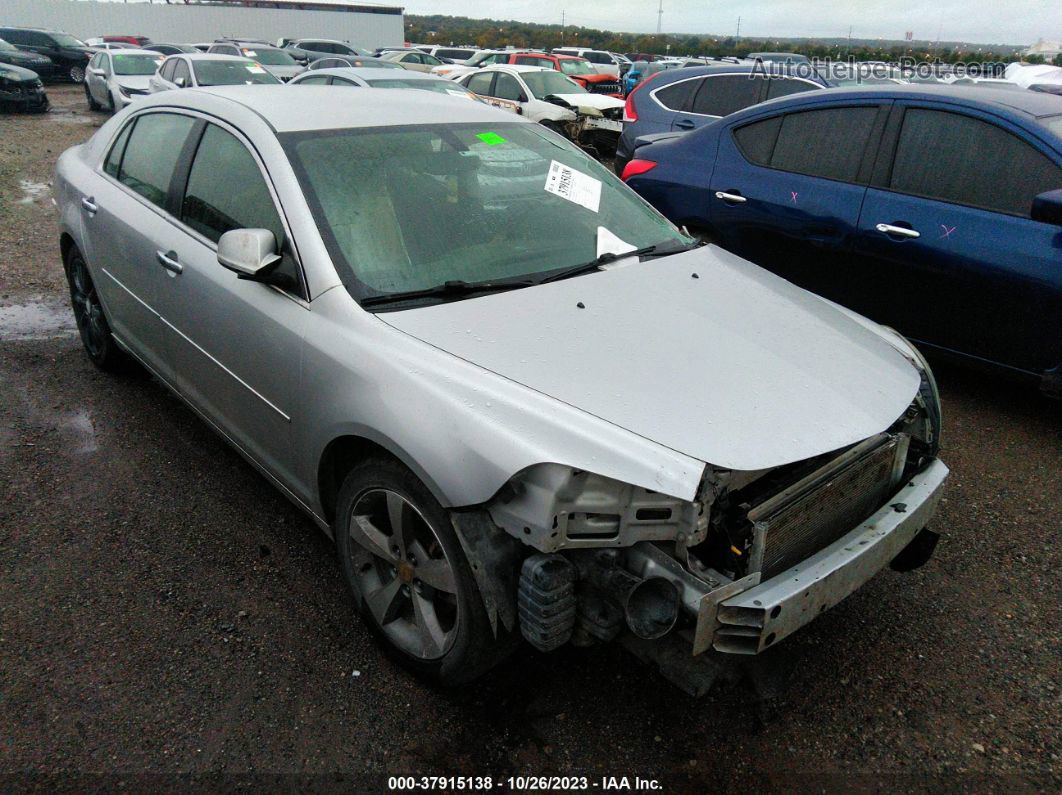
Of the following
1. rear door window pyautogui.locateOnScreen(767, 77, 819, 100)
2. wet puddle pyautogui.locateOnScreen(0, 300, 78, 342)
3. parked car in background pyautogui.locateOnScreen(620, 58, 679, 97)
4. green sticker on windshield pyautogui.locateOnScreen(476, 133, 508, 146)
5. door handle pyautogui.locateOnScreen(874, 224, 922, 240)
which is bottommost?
wet puddle pyautogui.locateOnScreen(0, 300, 78, 342)

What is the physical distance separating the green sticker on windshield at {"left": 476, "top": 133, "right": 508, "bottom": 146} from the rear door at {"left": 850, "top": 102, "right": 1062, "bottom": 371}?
7.33 feet

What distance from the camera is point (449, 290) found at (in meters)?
2.53

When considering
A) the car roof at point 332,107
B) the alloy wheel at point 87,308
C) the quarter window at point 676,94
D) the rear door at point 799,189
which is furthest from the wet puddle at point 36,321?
the quarter window at point 676,94

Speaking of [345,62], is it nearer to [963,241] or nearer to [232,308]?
[963,241]

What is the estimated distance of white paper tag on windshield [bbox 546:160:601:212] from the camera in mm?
3188

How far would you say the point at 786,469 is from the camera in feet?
7.29

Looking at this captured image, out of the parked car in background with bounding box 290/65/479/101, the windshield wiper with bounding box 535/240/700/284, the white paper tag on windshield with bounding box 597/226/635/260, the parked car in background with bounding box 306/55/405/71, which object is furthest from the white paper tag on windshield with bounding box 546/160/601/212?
the parked car in background with bounding box 306/55/405/71

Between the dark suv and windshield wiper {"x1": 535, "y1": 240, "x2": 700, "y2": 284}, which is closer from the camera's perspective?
windshield wiper {"x1": 535, "y1": 240, "x2": 700, "y2": 284}

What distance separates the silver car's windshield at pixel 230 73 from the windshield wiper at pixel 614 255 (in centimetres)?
1227

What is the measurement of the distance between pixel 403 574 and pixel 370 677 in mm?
393

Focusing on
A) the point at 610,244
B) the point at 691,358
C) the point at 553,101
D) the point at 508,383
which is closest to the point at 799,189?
the point at 610,244

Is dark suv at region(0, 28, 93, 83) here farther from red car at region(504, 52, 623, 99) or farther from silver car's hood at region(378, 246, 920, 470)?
silver car's hood at region(378, 246, 920, 470)

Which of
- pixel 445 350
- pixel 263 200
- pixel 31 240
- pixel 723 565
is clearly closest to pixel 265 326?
pixel 263 200

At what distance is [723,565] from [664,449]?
372mm
